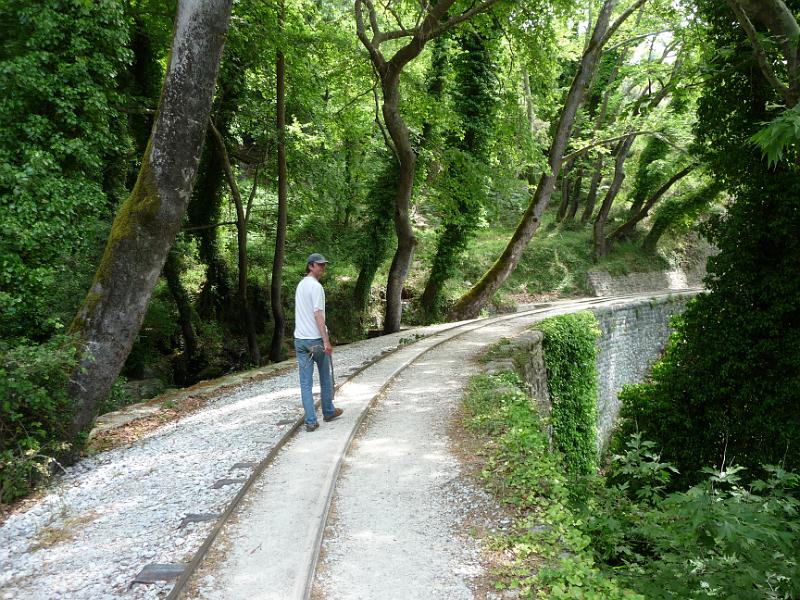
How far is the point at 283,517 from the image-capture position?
432 centimetres

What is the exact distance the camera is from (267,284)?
63.9 ft

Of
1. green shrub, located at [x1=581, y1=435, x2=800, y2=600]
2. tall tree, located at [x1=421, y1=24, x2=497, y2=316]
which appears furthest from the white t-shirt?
tall tree, located at [x1=421, y1=24, x2=497, y2=316]

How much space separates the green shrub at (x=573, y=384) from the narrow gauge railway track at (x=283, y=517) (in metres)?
6.83

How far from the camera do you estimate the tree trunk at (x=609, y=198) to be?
25.2m

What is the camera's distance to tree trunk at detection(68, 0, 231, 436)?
6051mm

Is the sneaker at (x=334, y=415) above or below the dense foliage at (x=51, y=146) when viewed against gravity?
below

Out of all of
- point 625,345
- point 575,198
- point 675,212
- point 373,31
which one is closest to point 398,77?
point 373,31

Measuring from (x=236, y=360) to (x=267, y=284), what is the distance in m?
3.40

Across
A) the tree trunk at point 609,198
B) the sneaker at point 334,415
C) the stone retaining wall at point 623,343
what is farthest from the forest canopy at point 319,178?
the stone retaining wall at point 623,343

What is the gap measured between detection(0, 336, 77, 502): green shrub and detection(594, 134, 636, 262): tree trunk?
25.1 meters

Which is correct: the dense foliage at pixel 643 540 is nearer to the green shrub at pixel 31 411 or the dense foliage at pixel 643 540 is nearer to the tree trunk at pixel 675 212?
the green shrub at pixel 31 411

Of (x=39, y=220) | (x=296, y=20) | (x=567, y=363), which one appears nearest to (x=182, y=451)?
(x=39, y=220)

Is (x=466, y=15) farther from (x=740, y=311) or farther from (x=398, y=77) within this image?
(x=740, y=311)

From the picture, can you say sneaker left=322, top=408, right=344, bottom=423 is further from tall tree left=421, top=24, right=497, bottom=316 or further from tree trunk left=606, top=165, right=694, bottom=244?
tree trunk left=606, top=165, right=694, bottom=244
